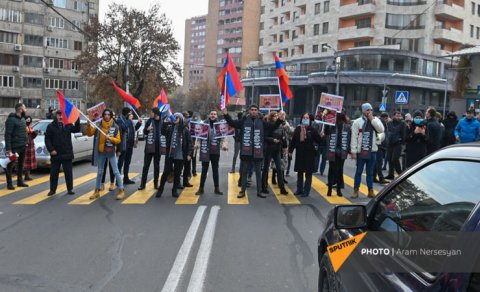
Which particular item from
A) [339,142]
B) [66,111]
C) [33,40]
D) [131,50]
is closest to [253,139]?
[339,142]

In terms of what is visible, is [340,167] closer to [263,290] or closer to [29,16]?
[263,290]

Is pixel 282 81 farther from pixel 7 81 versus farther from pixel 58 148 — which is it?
pixel 7 81

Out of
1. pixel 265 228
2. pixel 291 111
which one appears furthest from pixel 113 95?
pixel 265 228

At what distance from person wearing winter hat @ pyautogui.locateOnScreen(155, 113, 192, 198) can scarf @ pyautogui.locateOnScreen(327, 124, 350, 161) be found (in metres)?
3.30

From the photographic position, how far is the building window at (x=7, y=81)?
204 ft

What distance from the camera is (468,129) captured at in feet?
39.0

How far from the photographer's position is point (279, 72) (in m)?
12.3

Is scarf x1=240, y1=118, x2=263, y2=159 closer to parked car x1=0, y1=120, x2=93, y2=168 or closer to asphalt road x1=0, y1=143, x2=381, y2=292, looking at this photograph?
asphalt road x1=0, y1=143, x2=381, y2=292

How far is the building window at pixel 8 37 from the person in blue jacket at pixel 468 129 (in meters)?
64.4

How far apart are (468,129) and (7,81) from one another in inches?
2510

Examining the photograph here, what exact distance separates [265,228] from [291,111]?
58605mm

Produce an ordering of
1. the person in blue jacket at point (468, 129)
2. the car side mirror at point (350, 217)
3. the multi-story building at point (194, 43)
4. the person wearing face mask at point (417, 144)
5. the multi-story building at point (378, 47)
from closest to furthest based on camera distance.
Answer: the car side mirror at point (350, 217) < the person wearing face mask at point (417, 144) < the person in blue jacket at point (468, 129) < the multi-story building at point (378, 47) < the multi-story building at point (194, 43)

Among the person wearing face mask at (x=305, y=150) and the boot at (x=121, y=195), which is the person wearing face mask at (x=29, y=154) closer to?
the boot at (x=121, y=195)

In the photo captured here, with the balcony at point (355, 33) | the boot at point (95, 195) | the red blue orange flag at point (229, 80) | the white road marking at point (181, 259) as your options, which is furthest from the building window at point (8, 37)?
the white road marking at point (181, 259)
